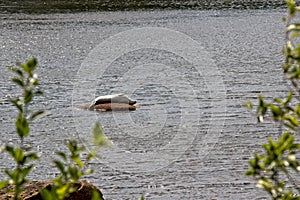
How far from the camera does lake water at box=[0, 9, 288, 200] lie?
45.3 ft

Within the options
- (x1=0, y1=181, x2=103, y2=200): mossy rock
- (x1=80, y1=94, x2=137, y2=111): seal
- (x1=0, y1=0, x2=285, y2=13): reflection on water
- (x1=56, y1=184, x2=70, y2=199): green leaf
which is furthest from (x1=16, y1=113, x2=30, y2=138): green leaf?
(x1=0, y1=0, x2=285, y2=13): reflection on water

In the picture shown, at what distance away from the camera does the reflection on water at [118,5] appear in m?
54.7

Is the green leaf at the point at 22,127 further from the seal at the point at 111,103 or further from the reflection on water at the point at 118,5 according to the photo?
the reflection on water at the point at 118,5

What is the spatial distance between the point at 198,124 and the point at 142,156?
325 centimetres

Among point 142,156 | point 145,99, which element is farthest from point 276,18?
point 142,156

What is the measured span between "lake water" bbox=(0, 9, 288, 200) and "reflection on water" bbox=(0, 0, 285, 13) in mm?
7764

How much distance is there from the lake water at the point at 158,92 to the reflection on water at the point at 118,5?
7.76 m

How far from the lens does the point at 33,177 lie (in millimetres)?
13531

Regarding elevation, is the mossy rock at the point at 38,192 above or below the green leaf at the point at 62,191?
below

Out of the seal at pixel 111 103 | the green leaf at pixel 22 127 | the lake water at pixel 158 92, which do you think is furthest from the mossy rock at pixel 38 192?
the seal at pixel 111 103

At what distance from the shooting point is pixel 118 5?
5753 cm

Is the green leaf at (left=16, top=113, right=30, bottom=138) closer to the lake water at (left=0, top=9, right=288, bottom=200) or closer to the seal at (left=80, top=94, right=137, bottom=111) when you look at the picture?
the lake water at (left=0, top=9, right=288, bottom=200)

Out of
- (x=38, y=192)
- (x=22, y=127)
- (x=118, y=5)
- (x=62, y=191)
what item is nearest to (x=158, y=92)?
(x=38, y=192)

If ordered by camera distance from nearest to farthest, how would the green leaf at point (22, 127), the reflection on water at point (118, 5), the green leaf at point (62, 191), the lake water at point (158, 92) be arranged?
1. the green leaf at point (62, 191)
2. the green leaf at point (22, 127)
3. the lake water at point (158, 92)
4. the reflection on water at point (118, 5)
